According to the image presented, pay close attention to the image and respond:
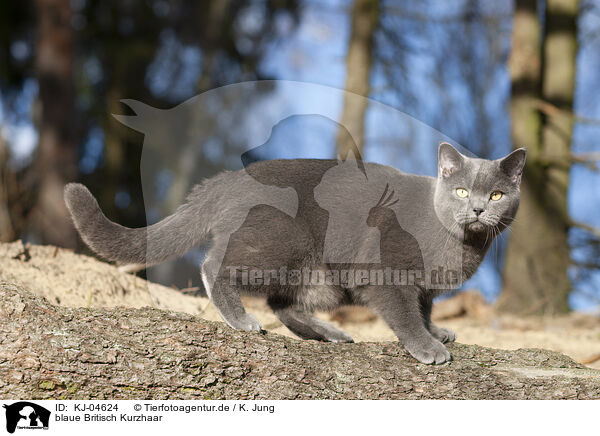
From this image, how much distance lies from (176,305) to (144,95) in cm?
515

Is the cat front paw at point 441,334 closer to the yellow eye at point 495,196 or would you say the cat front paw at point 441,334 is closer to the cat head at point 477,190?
the cat head at point 477,190

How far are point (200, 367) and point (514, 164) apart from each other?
1.45 meters

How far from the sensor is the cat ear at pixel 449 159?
2176 mm

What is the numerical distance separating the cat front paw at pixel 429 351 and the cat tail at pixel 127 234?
985mm

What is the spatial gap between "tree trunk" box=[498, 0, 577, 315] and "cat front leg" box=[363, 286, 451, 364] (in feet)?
8.86

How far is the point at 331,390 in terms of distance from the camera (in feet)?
5.90

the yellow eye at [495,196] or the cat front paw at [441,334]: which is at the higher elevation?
the yellow eye at [495,196]

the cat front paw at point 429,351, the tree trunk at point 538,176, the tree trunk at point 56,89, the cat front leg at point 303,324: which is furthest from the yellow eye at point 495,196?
the tree trunk at point 56,89

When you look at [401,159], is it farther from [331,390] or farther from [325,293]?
[331,390]

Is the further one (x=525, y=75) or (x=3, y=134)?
(x=3, y=134)

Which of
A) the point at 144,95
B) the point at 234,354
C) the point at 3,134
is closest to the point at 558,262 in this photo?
the point at 234,354

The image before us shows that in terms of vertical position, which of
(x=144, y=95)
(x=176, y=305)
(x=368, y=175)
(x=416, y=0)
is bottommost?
(x=176, y=305)
